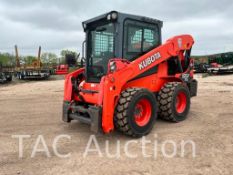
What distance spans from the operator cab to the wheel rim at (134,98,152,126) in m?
1.00

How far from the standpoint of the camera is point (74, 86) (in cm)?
575

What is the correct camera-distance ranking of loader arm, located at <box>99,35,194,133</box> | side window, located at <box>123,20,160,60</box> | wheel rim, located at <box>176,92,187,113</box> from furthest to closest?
wheel rim, located at <box>176,92,187,113</box> < side window, located at <box>123,20,160,60</box> < loader arm, located at <box>99,35,194,133</box>

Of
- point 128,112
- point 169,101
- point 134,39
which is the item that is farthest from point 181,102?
point 128,112

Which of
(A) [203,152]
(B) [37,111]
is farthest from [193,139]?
(B) [37,111]

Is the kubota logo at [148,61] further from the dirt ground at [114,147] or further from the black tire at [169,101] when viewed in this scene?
the dirt ground at [114,147]

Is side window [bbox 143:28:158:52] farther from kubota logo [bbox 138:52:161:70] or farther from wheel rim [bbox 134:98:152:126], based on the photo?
wheel rim [bbox 134:98:152:126]

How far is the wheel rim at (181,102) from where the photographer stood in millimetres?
6293

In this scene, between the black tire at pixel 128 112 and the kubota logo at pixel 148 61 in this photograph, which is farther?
the kubota logo at pixel 148 61

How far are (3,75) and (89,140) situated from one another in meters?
16.9

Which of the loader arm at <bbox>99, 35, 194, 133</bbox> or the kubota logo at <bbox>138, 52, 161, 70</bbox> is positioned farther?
the kubota logo at <bbox>138, 52, 161, 70</bbox>

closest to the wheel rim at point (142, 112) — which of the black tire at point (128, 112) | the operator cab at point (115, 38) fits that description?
the black tire at point (128, 112)

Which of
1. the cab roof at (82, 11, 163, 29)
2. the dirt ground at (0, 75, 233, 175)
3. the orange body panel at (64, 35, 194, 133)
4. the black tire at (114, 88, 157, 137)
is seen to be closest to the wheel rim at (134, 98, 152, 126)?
the black tire at (114, 88, 157, 137)

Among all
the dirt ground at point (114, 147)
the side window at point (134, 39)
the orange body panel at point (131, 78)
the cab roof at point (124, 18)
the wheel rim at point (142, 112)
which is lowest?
the dirt ground at point (114, 147)

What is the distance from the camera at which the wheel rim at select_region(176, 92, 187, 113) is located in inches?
248
